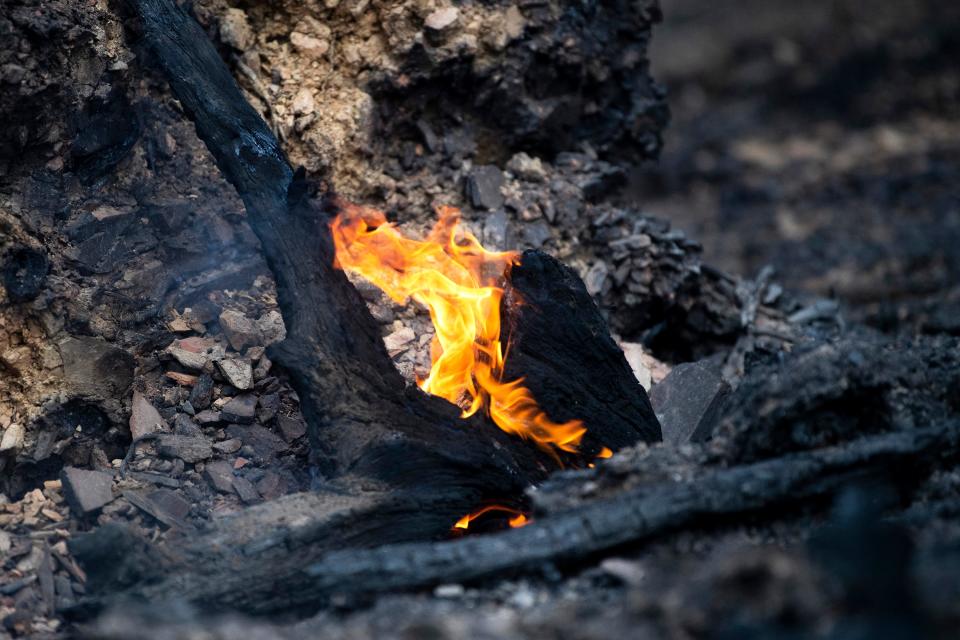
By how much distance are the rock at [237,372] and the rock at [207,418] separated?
0.19 meters

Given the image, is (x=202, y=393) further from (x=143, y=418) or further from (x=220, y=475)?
(x=220, y=475)

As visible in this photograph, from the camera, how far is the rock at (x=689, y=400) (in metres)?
4.98

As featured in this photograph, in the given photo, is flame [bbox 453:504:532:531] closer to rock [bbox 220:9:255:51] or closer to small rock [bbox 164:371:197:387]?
small rock [bbox 164:371:197:387]

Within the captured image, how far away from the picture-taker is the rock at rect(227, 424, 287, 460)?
4605 mm

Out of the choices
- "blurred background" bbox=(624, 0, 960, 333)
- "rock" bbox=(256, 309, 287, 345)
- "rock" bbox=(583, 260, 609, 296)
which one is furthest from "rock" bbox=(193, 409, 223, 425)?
"blurred background" bbox=(624, 0, 960, 333)

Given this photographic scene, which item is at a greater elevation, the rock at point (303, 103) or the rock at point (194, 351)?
the rock at point (303, 103)

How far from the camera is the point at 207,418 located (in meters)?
4.67

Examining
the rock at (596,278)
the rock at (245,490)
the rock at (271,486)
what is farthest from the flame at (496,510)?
the rock at (596,278)

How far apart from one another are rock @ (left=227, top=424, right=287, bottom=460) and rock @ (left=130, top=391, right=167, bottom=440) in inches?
14.2

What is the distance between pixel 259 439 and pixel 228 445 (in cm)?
16

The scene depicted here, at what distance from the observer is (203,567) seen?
3492 mm

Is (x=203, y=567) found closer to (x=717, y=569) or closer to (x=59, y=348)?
(x=59, y=348)

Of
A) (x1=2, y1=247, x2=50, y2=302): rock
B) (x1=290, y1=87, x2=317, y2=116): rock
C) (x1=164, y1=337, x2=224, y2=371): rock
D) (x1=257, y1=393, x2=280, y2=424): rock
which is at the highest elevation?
(x1=290, y1=87, x2=317, y2=116): rock

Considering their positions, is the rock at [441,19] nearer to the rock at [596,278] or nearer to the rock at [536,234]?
the rock at [536,234]
